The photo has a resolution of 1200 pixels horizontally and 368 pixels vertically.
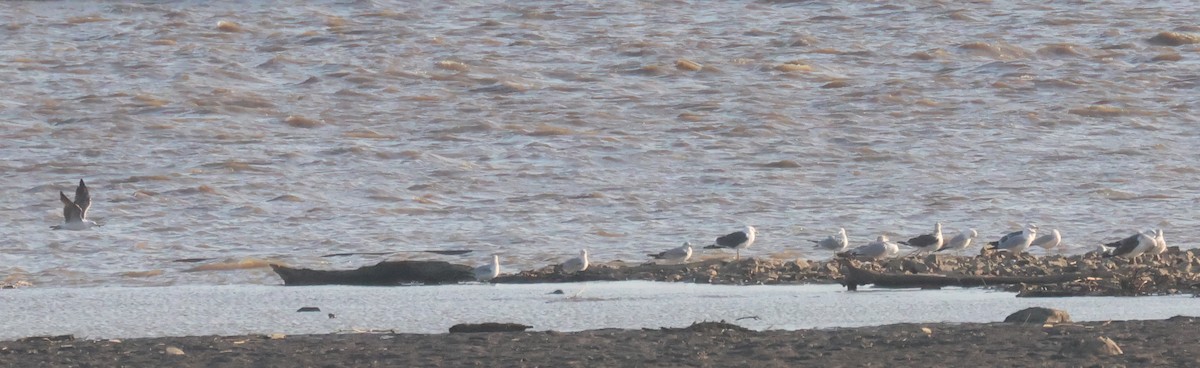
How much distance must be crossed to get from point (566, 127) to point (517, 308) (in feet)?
33.6

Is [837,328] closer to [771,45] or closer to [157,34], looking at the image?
[771,45]

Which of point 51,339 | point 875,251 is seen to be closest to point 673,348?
point 51,339

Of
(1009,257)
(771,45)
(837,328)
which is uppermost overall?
(837,328)

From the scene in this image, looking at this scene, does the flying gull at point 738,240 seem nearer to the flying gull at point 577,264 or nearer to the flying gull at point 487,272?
the flying gull at point 577,264

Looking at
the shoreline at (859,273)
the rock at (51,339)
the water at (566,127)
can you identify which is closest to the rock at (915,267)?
the shoreline at (859,273)

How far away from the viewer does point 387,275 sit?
9.53 meters

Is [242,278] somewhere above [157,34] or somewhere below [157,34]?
above

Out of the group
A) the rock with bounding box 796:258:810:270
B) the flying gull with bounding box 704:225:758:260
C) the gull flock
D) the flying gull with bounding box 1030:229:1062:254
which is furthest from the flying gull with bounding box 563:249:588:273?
the flying gull with bounding box 1030:229:1062:254

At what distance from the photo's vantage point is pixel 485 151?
17.5 meters

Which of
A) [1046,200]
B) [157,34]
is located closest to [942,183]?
[1046,200]

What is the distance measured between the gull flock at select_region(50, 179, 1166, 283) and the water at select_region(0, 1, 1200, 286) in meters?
0.44

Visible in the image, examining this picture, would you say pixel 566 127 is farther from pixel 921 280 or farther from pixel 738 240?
pixel 921 280

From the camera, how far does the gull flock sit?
10242mm

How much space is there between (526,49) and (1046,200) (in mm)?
10205
